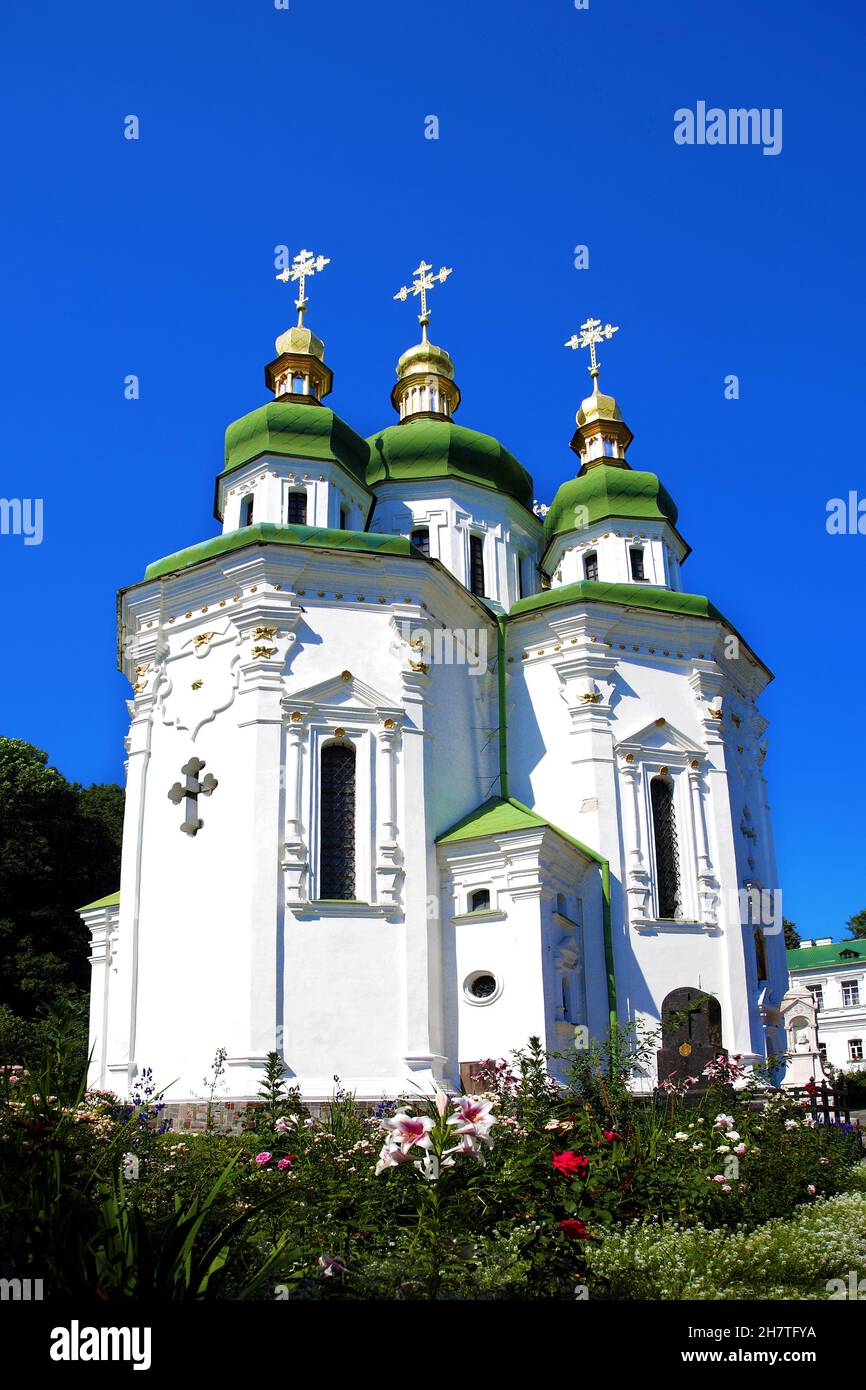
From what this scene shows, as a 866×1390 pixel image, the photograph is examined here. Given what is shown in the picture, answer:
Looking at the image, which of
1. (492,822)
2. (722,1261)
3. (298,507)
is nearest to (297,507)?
(298,507)

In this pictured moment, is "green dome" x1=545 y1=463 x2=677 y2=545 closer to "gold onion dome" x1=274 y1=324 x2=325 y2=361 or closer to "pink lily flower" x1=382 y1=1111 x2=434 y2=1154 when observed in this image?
"gold onion dome" x1=274 y1=324 x2=325 y2=361

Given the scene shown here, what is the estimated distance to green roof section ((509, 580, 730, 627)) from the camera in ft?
63.0

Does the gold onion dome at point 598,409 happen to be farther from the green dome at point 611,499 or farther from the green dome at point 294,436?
the green dome at point 294,436

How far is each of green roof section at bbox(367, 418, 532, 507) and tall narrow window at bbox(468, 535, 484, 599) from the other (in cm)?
121

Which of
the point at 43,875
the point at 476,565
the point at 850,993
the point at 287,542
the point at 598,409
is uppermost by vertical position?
the point at 598,409

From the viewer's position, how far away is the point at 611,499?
23.0 m

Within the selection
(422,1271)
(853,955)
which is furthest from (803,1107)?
(853,955)

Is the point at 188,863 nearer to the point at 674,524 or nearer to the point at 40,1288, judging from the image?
the point at 40,1288

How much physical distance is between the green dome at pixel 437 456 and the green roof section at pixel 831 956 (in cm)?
3533

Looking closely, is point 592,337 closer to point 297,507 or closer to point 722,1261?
point 297,507

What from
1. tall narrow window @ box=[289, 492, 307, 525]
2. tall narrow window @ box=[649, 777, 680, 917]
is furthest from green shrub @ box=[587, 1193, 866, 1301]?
tall narrow window @ box=[289, 492, 307, 525]

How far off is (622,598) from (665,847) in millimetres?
4460

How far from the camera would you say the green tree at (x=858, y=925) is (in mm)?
56972
